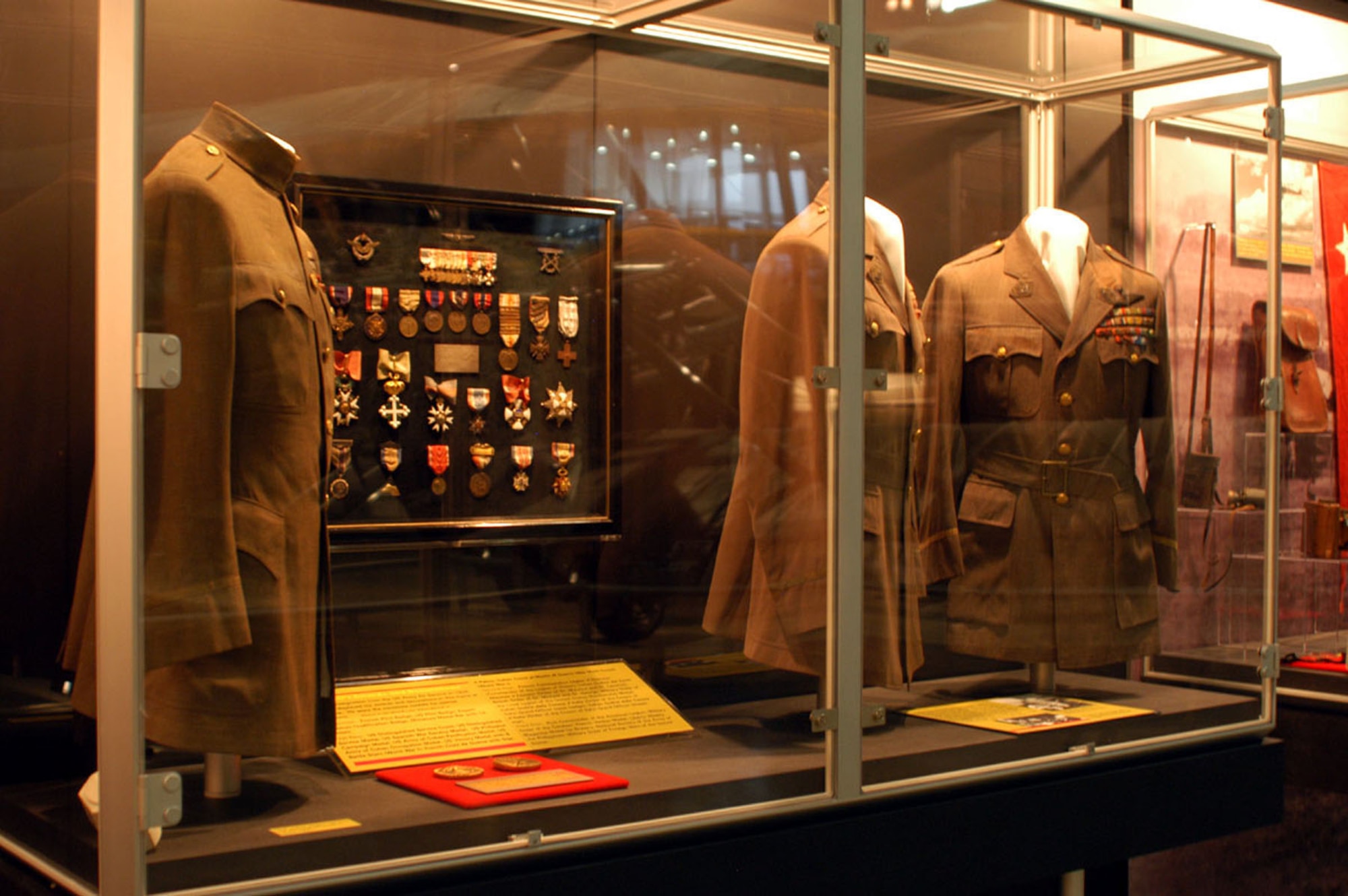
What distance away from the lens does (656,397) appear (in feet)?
9.74

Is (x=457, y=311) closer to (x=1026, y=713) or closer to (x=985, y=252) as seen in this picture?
(x=985, y=252)

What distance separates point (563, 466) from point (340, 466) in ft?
1.47

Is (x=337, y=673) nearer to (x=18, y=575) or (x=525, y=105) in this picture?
(x=18, y=575)

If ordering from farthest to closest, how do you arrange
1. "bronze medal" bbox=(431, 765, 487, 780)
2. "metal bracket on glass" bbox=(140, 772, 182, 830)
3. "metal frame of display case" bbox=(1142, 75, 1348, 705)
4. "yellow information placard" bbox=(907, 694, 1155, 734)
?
"metal frame of display case" bbox=(1142, 75, 1348, 705), "yellow information placard" bbox=(907, 694, 1155, 734), "bronze medal" bbox=(431, 765, 487, 780), "metal bracket on glass" bbox=(140, 772, 182, 830)

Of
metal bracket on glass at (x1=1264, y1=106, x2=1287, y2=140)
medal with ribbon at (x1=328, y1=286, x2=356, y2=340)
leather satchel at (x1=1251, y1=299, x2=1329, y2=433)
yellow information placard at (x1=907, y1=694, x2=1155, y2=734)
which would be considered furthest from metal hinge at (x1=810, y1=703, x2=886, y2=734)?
leather satchel at (x1=1251, y1=299, x2=1329, y2=433)

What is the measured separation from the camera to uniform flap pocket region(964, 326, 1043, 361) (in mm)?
3207

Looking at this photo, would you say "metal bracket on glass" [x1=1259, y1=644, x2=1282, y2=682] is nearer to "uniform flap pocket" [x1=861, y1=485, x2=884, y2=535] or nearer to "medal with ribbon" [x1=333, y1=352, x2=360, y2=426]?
"uniform flap pocket" [x1=861, y1=485, x2=884, y2=535]

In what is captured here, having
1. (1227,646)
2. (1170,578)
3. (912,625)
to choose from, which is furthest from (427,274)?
(1227,646)

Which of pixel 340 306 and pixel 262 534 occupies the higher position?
pixel 340 306

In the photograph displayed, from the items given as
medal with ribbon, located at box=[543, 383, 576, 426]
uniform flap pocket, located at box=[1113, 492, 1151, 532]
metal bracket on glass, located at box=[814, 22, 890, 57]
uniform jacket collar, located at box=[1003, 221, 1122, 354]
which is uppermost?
metal bracket on glass, located at box=[814, 22, 890, 57]

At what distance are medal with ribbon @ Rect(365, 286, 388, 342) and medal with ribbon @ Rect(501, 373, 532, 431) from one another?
28 centimetres

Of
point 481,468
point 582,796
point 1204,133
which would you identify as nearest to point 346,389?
point 481,468

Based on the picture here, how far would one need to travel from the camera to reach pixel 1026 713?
10.5 feet

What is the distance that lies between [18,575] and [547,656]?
0.99 metres
